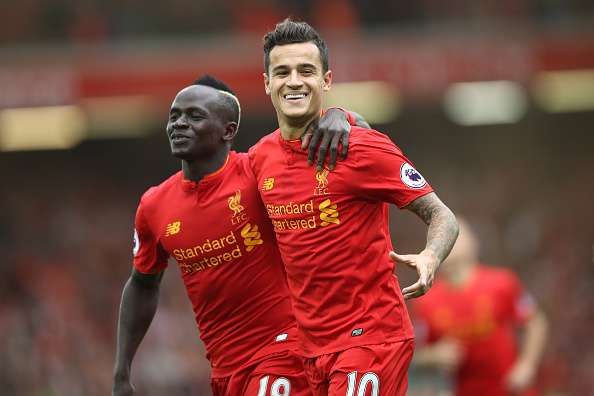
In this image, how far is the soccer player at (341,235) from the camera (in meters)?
5.88

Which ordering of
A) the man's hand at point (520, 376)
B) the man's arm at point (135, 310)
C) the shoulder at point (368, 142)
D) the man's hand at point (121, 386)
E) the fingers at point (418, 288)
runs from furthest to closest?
the man's hand at point (520, 376) → the man's arm at point (135, 310) → the man's hand at point (121, 386) → the shoulder at point (368, 142) → the fingers at point (418, 288)

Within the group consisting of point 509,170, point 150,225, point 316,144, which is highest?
point 316,144

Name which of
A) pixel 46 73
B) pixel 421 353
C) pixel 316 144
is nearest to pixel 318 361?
pixel 316 144

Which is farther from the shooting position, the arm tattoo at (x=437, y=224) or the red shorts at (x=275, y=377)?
the red shorts at (x=275, y=377)

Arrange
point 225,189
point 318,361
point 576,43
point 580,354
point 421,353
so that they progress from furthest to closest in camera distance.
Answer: point 576,43
point 580,354
point 421,353
point 225,189
point 318,361

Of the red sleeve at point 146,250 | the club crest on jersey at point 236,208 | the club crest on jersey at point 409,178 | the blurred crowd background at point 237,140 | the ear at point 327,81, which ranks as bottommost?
the blurred crowd background at point 237,140

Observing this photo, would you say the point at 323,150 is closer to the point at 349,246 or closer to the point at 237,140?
the point at 349,246

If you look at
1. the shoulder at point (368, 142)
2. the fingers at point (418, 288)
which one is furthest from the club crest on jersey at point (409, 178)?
the fingers at point (418, 288)

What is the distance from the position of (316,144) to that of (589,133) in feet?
55.8

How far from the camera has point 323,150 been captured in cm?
602

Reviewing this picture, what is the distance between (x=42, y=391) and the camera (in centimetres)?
1836

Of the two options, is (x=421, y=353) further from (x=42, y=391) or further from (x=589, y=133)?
(x=589, y=133)

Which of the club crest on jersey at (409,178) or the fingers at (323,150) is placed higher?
the fingers at (323,150)

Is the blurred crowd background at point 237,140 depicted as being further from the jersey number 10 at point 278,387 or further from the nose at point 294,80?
the nose at point 294,80
